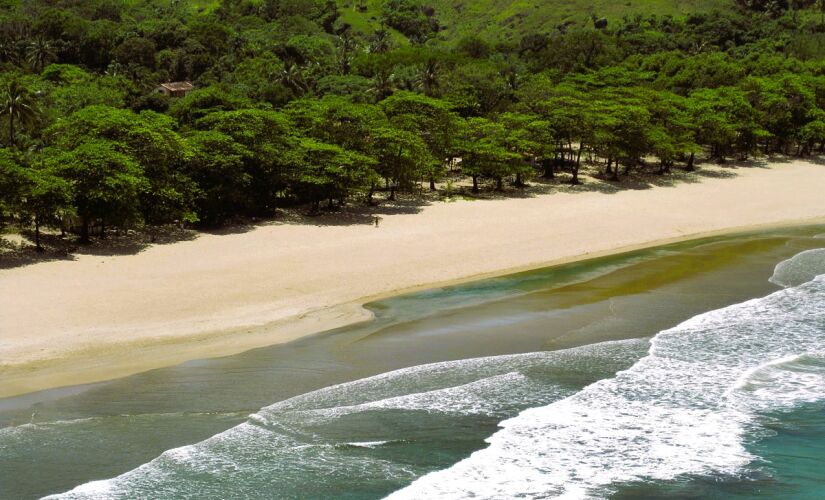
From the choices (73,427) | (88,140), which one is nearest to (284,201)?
(88,140)

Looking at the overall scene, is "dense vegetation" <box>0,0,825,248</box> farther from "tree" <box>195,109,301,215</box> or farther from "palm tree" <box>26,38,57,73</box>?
"palm tree" <box>26,38,57,73</box>

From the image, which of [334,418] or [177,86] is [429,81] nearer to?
[177,86]

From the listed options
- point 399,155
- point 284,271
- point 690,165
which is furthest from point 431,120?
point 284,271

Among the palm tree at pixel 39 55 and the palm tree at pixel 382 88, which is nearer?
the palm tree at pixel 382 88

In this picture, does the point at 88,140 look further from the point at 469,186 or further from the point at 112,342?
the point at 469,186

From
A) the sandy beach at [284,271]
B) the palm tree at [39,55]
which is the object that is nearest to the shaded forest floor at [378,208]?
the sandy beach at [284,271]

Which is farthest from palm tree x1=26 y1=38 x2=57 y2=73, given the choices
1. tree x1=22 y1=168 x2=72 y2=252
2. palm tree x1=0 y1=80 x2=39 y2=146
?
tree x1=22 y1=168 x2=72 y2=252

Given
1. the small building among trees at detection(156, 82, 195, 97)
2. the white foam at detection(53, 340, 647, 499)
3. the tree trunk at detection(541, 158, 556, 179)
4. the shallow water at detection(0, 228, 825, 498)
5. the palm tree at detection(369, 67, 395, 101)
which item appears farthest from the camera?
the small building among trees at detection(156, 82, 195, 97)

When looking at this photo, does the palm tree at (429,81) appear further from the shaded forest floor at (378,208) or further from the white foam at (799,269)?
the white foam at (799,269)

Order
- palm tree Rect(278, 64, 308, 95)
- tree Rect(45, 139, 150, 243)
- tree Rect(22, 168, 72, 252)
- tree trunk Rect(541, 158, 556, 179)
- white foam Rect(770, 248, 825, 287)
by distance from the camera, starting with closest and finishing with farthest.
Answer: tree Rect(22, 168, 72, 252)
white foam Rect(770, 248, 825, 287)
tree Rect(45, 139, 150, 243)
tree trunk Rect(541, 158, 556, 179)
palm tree Rect(278, 64, 308, 95)
